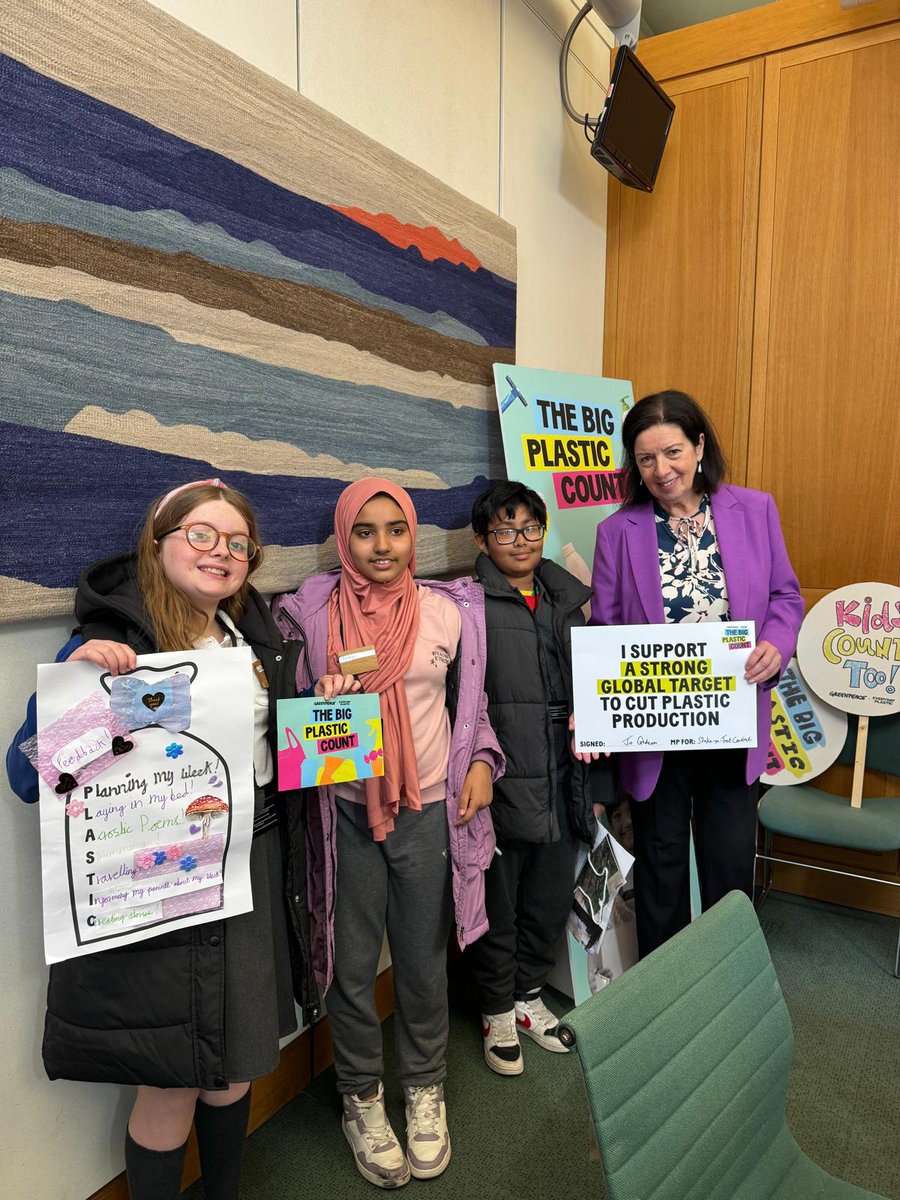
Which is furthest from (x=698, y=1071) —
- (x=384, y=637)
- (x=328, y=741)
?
(x=384, y=637)

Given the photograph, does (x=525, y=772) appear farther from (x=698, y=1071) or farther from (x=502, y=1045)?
(x=698, y=1071)

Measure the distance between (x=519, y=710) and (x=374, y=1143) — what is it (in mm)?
1040

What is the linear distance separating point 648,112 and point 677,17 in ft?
4.92

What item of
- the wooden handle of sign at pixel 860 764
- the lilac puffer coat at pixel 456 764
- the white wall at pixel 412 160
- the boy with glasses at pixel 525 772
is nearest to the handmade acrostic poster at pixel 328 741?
the lilac puffer coat at pixel 456 764

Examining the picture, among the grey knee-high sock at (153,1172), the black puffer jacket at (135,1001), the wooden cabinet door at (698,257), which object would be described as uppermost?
the wooden cabinet door at (698,257)

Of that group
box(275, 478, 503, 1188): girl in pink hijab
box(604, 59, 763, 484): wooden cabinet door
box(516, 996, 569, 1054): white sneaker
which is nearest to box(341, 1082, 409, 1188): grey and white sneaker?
box(275, 478, 503, 1188): girl in pink hijab

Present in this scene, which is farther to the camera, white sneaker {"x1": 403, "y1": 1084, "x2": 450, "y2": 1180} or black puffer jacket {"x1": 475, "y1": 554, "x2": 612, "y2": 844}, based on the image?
black puffer jacket {"x1": 475, "y1": 554, "x2": 612, "y2": 844}

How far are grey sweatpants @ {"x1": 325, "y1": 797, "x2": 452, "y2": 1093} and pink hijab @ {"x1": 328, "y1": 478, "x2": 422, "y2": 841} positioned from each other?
0.26ft

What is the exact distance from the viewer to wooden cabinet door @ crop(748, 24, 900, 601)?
293 centimetres

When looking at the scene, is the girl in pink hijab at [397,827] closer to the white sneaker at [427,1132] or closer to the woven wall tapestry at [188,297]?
the white sneaker at [427,1132]

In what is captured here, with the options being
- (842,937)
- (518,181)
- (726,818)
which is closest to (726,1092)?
(726,818)

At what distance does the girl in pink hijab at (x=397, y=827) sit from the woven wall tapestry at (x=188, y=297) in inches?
10.0

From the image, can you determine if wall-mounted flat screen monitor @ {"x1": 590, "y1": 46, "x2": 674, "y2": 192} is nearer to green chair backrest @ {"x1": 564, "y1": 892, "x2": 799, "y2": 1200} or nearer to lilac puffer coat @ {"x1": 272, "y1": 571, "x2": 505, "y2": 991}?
lilac puffer coat @ {"x1": 272, "y1": 571, "x2": 505, "y2": 991}

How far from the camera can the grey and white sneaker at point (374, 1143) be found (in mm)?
1793
